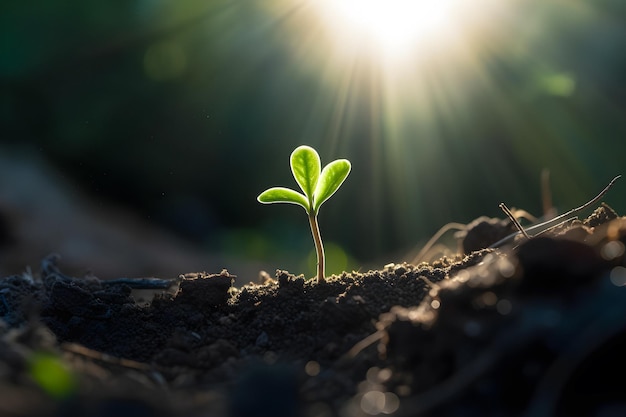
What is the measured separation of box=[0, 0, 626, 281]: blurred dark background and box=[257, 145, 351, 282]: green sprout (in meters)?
5.56

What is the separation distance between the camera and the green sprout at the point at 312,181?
1.92 metres

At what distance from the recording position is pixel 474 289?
1.16 metres

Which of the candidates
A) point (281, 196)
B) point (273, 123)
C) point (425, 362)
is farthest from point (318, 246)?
point (273, 123)

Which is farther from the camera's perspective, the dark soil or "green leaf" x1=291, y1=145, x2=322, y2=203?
"green leaf" x1=291, y1=145, x2=322, y2=203

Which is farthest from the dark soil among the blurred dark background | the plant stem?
the blurred dark background

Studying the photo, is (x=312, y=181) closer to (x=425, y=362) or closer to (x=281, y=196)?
(x=281, y=196)

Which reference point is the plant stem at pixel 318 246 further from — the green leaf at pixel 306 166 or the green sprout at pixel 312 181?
the green leaf at pixel 306 166

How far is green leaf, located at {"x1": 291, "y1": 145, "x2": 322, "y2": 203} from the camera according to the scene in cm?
190

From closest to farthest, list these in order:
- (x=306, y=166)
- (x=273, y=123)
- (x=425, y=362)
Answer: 1. (x=425, y=362)
2. (x=306, y=166)
3. (x=273, y=123)

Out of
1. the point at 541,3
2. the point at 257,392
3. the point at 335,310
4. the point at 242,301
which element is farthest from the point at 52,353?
the point at 541,3

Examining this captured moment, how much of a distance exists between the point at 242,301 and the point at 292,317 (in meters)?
→ 0.30

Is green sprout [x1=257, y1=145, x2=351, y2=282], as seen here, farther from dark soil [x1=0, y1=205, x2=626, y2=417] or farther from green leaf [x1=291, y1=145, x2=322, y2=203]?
dark soil [x1=0, y1=205, x2=626, y2=417]

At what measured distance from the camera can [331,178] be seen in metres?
1.95

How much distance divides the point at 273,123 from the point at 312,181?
6.28 meters
